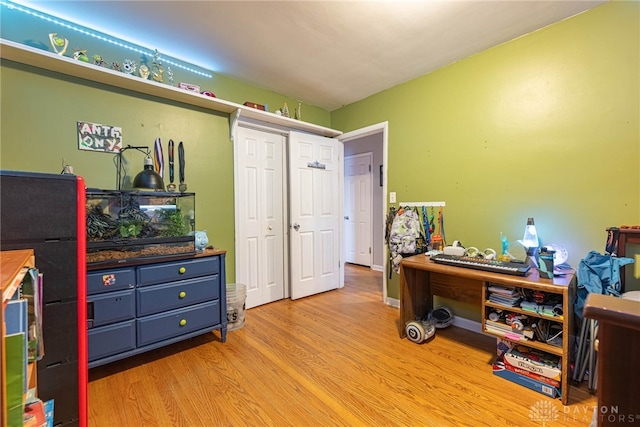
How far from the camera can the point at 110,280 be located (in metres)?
1.73

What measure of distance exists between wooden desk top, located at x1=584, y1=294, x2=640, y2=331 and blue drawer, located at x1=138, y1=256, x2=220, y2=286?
2.18 metres

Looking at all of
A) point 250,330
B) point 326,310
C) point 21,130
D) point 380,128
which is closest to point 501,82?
point 380,128

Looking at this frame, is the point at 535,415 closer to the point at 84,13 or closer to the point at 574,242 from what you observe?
the point at 574,242

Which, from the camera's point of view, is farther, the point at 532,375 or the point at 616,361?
the point at 532,375

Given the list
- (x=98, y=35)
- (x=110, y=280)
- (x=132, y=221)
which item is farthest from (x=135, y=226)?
(x=98, y=35)

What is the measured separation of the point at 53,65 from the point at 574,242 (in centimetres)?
378

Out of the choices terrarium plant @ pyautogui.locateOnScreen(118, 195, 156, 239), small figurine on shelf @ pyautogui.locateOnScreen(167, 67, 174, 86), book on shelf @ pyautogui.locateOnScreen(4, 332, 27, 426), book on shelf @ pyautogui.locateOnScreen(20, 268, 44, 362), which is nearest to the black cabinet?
book on shelf @ pyautogui.locateOnScreen(20, 268, 44, 362)

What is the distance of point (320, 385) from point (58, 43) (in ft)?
9.24

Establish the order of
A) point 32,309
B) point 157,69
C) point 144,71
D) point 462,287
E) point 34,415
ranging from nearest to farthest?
point 34,415 → point 32,309 → point 144,71 → point 157,69 → point 462,287

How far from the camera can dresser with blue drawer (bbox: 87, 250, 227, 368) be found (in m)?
1.69

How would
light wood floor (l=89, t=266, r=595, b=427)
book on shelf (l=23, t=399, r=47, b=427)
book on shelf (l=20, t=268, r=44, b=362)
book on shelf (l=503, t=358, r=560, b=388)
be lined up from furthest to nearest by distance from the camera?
book on shelf (l=503, t=358, r=560, b=388) → light wood floor (l=89, t=266, r=595, b=427) → book on shelf (l=20, t=268, r=44, b=362) → book on shelf (l=23, t=399, r=47, b=427)

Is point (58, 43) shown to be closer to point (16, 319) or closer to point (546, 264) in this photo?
point (16, 319)

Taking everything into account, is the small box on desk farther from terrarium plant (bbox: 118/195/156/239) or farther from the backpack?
the backpack

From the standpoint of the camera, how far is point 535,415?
4.72 feet
